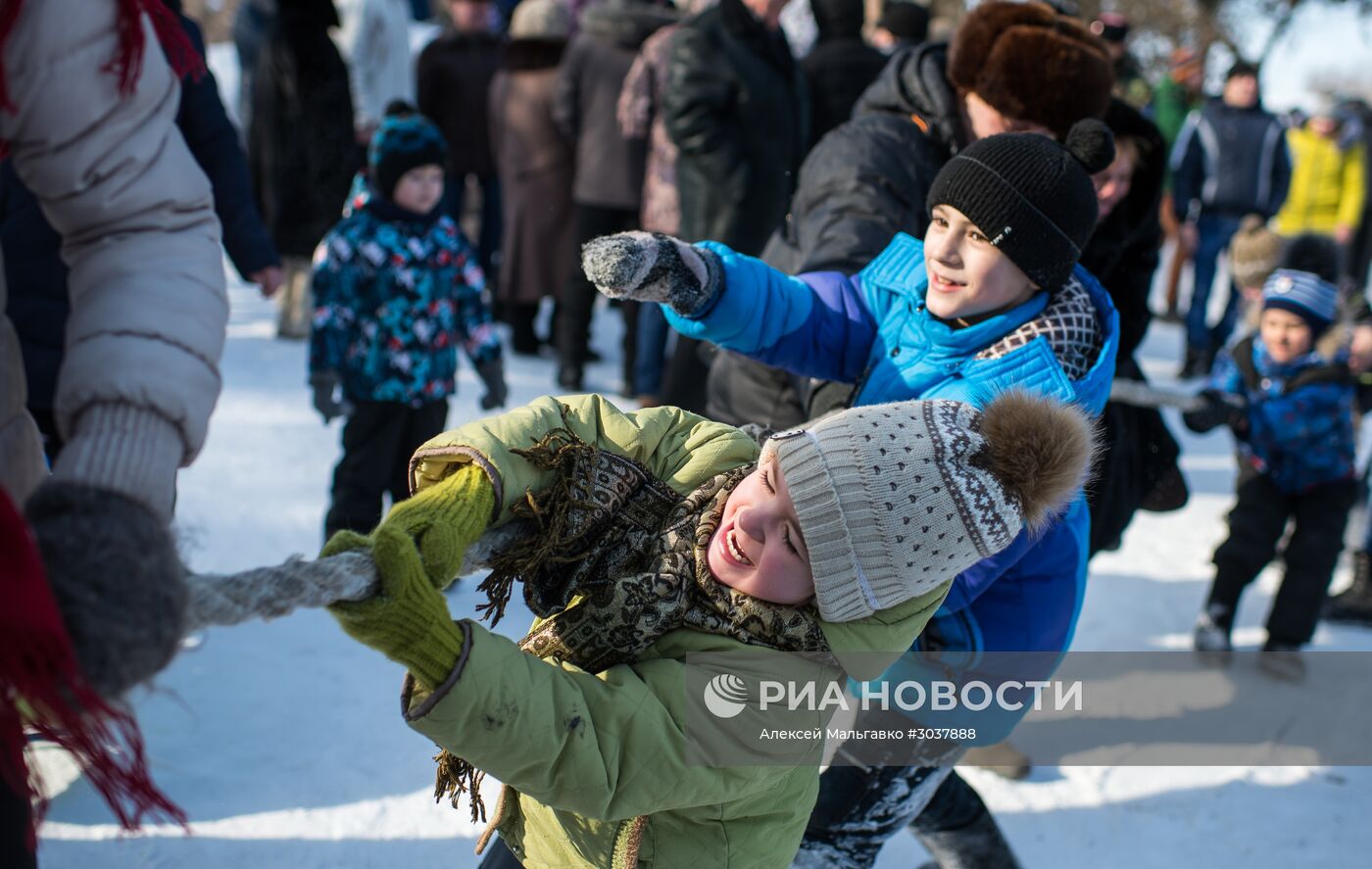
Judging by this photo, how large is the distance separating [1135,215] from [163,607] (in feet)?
8.02

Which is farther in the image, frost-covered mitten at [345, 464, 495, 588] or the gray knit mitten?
the gray knit mitten

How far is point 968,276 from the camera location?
1.99 metres

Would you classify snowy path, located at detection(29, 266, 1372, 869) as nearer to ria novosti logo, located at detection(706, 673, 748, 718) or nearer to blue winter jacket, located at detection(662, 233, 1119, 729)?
blue winter jacket, located at detection(662, 233, 1119, 729)

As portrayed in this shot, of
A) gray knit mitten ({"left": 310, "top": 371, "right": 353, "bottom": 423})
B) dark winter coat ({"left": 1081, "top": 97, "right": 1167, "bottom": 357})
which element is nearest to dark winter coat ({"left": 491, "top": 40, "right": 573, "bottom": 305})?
gray knit mitten ({"left": 310, "top": 371, "right": 353, "bottom": 423})

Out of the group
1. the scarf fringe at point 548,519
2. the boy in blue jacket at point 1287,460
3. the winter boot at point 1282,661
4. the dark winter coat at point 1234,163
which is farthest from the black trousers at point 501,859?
the dark winter coat at point 1234,163

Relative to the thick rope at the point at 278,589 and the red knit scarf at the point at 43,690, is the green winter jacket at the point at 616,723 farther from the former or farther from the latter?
the red knit scarf at the point at 43,690

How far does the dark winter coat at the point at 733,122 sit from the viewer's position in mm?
4512

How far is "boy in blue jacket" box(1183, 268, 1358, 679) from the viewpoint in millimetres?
3756

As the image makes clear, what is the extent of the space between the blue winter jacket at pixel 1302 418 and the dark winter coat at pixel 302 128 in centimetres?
398

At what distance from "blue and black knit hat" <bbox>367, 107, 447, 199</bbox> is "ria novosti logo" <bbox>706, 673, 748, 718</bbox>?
8.20ft

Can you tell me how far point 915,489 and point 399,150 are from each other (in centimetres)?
249

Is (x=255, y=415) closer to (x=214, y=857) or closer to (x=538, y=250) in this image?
(x=538, y=250)

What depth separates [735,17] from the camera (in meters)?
4.46

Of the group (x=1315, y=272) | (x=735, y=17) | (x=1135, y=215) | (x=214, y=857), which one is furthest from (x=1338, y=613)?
(x=214, y=857)
